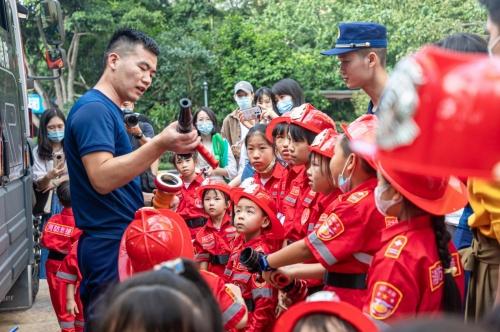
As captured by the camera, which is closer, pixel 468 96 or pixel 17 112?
pixel 468 96

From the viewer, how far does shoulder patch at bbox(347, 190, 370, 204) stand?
330 cm

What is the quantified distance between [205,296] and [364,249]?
1.37 metres

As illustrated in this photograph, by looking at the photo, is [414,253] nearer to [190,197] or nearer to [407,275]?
[407,275]

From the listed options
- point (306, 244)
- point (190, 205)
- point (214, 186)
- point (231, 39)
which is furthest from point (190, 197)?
point (231, 39)

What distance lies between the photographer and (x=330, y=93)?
22.5 m

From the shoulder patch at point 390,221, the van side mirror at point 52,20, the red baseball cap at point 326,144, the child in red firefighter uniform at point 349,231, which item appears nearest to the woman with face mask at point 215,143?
the van side mirror at point 52,20

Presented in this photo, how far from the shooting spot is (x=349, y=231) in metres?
3.30

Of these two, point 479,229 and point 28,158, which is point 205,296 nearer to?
point 479,229

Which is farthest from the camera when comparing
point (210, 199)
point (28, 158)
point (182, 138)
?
point (28, 158)

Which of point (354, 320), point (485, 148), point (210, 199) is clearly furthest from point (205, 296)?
point (210, 199)

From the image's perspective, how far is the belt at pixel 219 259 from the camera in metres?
5.66

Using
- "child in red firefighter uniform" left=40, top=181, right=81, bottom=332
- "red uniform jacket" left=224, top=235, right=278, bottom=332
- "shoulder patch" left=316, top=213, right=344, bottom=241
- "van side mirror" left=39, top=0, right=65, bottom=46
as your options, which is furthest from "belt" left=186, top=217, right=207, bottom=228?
"shoulder patch" left=316, top=213, right=344, bottom=241

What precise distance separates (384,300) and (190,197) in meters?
3.98

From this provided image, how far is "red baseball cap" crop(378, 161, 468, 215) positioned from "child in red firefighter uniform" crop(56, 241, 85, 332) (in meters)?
3.23
